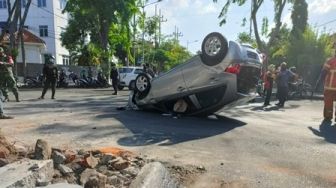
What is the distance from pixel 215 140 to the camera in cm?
811

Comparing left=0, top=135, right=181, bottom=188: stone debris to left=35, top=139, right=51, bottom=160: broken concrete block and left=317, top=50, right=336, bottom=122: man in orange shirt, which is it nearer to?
left=35, top=139, right=51, bottom=160: broken concrete block

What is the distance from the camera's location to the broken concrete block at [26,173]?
4172 mm

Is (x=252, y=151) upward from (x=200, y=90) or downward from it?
downward

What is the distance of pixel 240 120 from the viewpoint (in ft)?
36.6

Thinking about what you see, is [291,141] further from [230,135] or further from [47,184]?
[47,184]

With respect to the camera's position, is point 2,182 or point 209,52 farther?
point 209,52

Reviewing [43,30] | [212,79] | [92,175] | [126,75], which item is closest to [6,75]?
[212,79]

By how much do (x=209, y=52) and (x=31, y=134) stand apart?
407cm

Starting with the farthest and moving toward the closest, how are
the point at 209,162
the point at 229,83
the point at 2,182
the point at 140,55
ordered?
1. the point at 140,55
2. the point at 229,83
3. the point at 209,162
4. the point at 2,182

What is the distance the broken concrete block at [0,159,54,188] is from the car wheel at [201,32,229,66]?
560 centimetres

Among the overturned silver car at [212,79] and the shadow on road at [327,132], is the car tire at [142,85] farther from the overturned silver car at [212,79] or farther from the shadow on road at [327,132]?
the shadow on road at [327,132]

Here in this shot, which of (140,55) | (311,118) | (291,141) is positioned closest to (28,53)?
(140,55)

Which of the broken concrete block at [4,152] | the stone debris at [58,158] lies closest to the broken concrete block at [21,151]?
the broken concrete block at [4,152]

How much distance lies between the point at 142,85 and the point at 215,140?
422 centimetres
